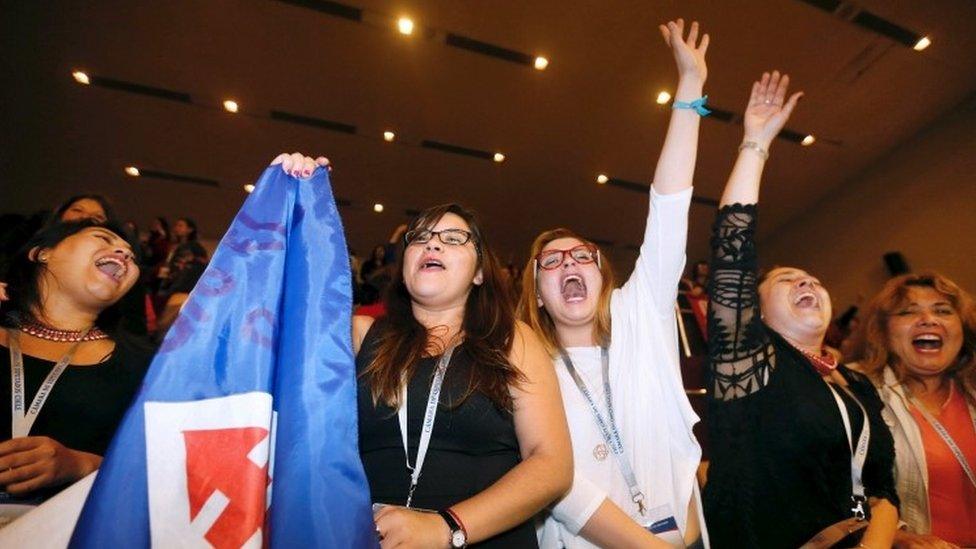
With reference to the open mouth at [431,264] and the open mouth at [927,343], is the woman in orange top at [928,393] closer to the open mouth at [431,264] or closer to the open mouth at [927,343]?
the open mouth at [927,343]

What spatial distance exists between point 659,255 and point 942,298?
176 cm

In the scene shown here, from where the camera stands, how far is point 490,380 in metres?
1.30

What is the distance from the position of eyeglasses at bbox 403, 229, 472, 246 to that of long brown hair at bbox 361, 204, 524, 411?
24 millimetres

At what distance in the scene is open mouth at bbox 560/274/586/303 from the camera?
5.74 feet

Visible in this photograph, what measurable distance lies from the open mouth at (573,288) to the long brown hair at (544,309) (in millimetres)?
75

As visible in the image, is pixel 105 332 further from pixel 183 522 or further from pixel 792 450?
pixel 792 450

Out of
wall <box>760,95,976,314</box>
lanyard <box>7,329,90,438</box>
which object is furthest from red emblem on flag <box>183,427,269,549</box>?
wall <box>760,95,976,314</box>

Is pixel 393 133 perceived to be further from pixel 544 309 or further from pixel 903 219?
pixel 903 219

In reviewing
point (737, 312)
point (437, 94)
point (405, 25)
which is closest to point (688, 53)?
point (737, 312)

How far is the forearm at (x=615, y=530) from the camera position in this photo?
1323mm

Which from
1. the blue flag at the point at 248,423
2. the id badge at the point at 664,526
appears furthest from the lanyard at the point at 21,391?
the id badge at the point at 664,526

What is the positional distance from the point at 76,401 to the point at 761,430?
2.26m

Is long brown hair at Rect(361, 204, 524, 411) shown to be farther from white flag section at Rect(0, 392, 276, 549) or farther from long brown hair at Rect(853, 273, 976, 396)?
Result: long brown hair at Rect(853, 273, 976, 396)

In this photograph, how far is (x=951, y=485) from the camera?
6.25ft
